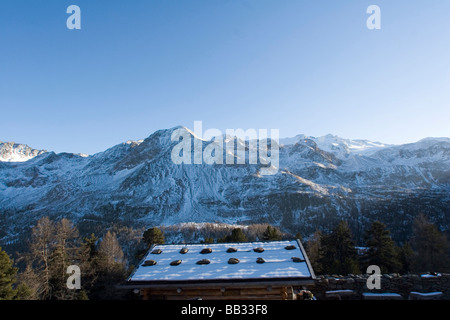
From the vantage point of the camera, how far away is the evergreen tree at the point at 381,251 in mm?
32062

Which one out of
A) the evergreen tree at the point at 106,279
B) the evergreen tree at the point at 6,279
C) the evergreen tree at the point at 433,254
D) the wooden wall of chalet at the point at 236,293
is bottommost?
the evergreen tree at the point at 106,279

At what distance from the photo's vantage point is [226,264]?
53.4 feet

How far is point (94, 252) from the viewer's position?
1539 inches

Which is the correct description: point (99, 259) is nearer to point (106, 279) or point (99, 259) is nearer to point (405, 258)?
point (106, 279)

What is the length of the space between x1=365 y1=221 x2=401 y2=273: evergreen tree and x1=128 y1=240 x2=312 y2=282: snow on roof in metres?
20.0

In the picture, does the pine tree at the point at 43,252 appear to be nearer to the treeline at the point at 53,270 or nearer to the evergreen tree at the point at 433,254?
the treeline at the point at 53,270

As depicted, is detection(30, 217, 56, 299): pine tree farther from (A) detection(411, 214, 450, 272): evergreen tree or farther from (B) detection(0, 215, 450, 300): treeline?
(A) detection(411, 214, 450, 272): evergreen tree

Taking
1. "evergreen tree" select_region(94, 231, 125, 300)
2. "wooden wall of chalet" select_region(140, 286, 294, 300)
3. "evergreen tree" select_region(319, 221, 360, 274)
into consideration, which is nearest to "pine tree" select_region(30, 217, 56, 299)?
"evergreen tree" select_region(94, 231, 125, 300)

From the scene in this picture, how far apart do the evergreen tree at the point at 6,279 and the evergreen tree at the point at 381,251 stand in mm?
35726

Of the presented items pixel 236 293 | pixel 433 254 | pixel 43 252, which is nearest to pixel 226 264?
pixel 236 293

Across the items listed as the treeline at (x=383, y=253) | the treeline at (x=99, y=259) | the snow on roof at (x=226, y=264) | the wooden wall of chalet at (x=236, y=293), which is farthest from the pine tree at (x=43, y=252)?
the treeline at (x=383, y=253)

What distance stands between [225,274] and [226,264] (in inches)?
41.7
